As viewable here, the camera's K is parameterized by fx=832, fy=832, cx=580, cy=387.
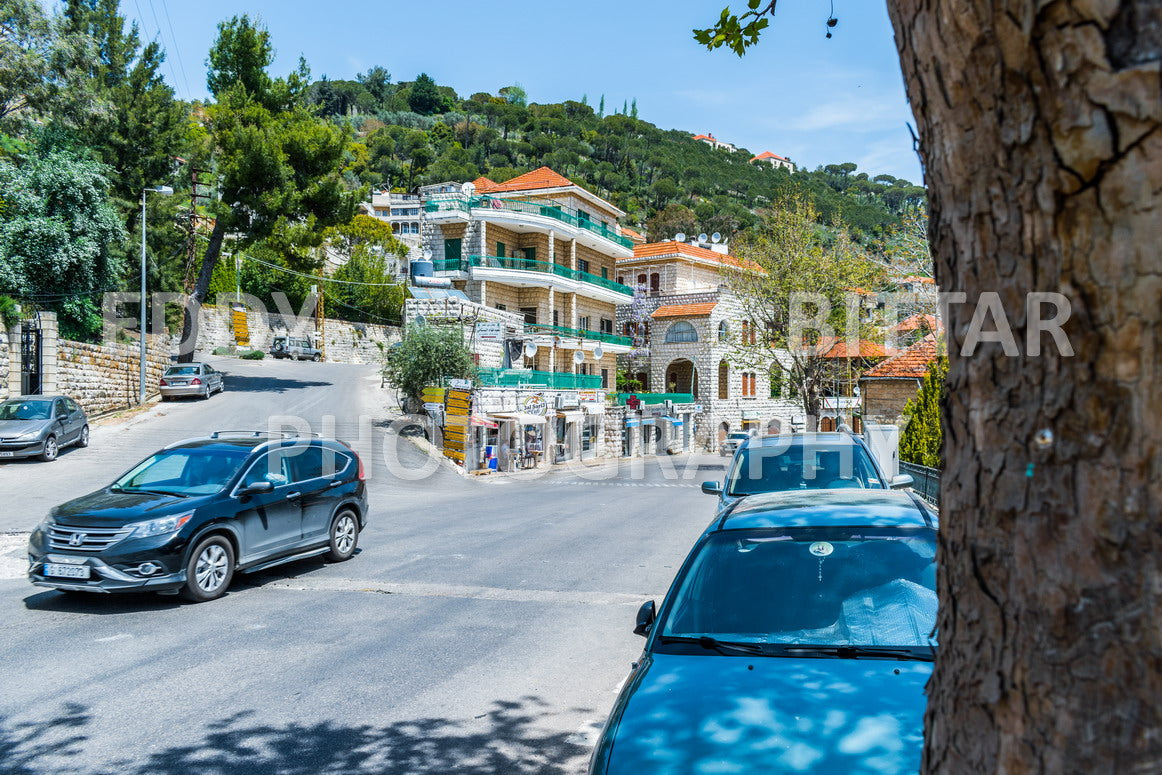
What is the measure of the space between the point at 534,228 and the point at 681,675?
4261cm

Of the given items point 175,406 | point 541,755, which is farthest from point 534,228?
point 541,755

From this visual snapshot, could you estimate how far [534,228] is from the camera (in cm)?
4512

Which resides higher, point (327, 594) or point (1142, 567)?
point (1142, 567)

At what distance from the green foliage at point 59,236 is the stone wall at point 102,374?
1338 millimetres

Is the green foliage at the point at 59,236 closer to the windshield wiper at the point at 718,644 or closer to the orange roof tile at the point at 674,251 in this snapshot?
the windshield wiper at the point at 718,644

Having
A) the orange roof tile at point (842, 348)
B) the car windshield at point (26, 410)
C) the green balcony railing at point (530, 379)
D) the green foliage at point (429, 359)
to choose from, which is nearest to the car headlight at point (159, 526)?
the car windshield at point (26, 410)

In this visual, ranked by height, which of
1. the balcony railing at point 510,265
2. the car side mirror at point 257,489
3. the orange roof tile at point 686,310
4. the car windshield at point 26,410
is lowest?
the car side mirror at point 257,489

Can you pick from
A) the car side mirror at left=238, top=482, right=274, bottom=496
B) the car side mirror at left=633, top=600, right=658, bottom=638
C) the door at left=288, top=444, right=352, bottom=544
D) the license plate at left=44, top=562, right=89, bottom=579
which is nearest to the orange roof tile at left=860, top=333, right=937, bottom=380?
the door at left=288, top=444, right=352, bottom=544

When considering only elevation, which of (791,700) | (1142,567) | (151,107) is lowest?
(791,700)

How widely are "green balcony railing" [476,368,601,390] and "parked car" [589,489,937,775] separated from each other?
26.3 metres

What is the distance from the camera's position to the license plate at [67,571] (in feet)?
26.9

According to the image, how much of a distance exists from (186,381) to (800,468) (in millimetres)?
28516

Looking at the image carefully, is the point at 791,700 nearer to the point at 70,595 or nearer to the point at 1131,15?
the point at 1131,15

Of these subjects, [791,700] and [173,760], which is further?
[173,760]
